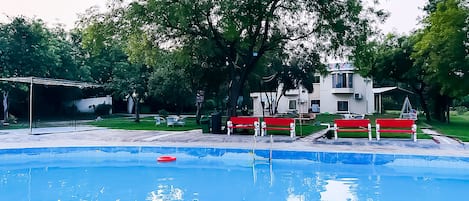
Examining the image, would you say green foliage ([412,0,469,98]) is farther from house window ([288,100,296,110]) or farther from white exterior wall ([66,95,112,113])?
white exterior wall ([66,95,112,113])

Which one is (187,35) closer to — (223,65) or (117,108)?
(223,65)

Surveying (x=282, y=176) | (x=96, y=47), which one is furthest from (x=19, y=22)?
(x=282, y=176)

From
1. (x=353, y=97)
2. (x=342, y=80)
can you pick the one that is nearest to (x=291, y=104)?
(x=342, y=80)

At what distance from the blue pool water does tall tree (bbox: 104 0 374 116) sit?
5.33m

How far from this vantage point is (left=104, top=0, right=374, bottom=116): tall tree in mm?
14867

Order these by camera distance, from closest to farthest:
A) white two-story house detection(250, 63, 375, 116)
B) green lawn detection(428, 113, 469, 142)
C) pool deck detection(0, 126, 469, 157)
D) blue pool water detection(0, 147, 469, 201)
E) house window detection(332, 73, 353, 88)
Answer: blue pool water detection(0, 147, 469, 201) → pool deck detection(0, 126, 469, 157) → green lawn detection(428, 113, 469, 142) → white two-story house detection(250, 63, 375, 116) → house window detection(332, 73, 353, 88)

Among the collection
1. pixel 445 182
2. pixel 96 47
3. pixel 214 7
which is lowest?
pixel 445 182

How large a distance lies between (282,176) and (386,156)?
3.09 m

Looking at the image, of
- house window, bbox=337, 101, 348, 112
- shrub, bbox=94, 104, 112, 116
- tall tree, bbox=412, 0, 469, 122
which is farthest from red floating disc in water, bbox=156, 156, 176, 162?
house window, bbox=337, 101, 348, 112

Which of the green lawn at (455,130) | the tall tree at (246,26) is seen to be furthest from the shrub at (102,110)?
the green lawn at (455,130)

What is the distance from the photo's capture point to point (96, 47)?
57.4ft

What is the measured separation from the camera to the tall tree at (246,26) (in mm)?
14867

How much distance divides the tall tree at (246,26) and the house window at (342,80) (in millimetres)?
21528

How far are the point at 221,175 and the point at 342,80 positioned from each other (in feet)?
107
